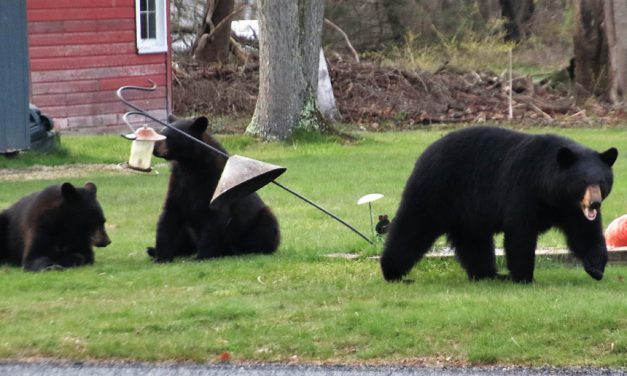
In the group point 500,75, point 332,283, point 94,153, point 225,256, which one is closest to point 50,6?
point 94,153

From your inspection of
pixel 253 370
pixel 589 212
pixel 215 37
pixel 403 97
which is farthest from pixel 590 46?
pixel 253 370

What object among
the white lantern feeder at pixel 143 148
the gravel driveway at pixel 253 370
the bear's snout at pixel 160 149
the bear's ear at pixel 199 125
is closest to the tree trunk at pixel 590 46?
the bear's ear at pixel 199 125

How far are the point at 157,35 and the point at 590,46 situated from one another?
37.9ft

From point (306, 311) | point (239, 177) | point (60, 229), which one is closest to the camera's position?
point (306, 311)

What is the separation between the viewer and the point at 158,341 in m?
8.28

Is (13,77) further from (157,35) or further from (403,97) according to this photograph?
(403,97)

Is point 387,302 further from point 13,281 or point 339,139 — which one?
point 339,139

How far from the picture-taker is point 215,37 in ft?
118

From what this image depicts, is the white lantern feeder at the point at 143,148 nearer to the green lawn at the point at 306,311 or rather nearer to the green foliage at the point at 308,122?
the green lawn at the point at 306,311

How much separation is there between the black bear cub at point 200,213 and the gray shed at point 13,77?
9287 mm

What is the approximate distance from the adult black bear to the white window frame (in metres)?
18.2

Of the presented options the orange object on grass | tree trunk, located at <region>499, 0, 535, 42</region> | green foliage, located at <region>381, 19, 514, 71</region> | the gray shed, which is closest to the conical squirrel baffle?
the orange object on grass

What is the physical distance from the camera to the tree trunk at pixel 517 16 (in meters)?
49.5

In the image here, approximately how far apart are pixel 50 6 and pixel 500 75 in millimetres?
13331
